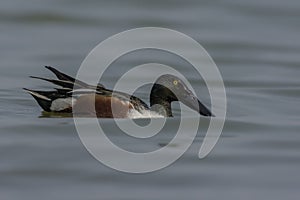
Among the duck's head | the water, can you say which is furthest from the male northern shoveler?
the water

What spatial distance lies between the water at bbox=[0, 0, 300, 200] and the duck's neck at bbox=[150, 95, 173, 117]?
0.26 metres

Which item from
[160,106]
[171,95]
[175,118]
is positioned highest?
[171,95]

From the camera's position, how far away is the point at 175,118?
38.9ft

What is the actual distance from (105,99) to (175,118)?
81cm

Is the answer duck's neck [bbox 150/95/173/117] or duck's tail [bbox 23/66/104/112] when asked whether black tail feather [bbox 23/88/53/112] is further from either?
duck's neck [bbox 150/95/173/117]

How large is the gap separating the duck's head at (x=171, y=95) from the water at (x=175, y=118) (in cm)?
29

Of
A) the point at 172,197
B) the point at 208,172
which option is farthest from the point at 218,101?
the point at 172,197

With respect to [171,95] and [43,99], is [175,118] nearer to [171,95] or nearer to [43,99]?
[171,95]

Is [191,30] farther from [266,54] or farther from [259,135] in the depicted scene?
[259,135]

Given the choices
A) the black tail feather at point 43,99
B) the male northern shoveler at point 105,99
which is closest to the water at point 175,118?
the black tail feather at point 43,99

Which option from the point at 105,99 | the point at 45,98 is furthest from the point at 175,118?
the point at 45,98

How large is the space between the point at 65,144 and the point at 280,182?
2214 millimetres

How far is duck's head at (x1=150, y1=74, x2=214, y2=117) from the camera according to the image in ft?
38.7

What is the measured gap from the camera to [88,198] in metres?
8.55
